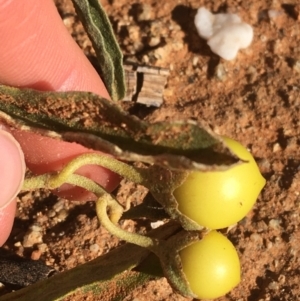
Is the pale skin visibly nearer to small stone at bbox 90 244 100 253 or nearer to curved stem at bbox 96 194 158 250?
small stone at bbox 90 244 100 253

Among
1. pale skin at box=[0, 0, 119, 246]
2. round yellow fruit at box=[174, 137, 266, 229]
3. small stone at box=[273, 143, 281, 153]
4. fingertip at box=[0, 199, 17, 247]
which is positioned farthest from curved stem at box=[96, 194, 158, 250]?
small stone at box=[273, 143, 281, 153]

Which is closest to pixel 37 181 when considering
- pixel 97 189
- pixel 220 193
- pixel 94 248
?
pixel 97 189

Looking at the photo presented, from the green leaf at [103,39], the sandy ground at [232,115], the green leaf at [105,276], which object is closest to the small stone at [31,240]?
the sandy ground at [232,115]

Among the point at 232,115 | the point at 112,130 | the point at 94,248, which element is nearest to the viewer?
the point at 112,130

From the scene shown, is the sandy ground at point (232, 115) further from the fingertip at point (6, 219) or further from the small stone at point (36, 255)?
the fingertip at point (6, 219)

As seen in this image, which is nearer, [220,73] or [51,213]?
[51,213]

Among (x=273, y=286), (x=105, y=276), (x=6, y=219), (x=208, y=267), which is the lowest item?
(x=273, y=286)

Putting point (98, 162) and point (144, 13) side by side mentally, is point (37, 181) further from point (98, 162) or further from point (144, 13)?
point (144, 13)

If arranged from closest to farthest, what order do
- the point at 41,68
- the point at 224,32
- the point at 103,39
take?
the point at 103,39, the point at 41,68, the point at 224,32
